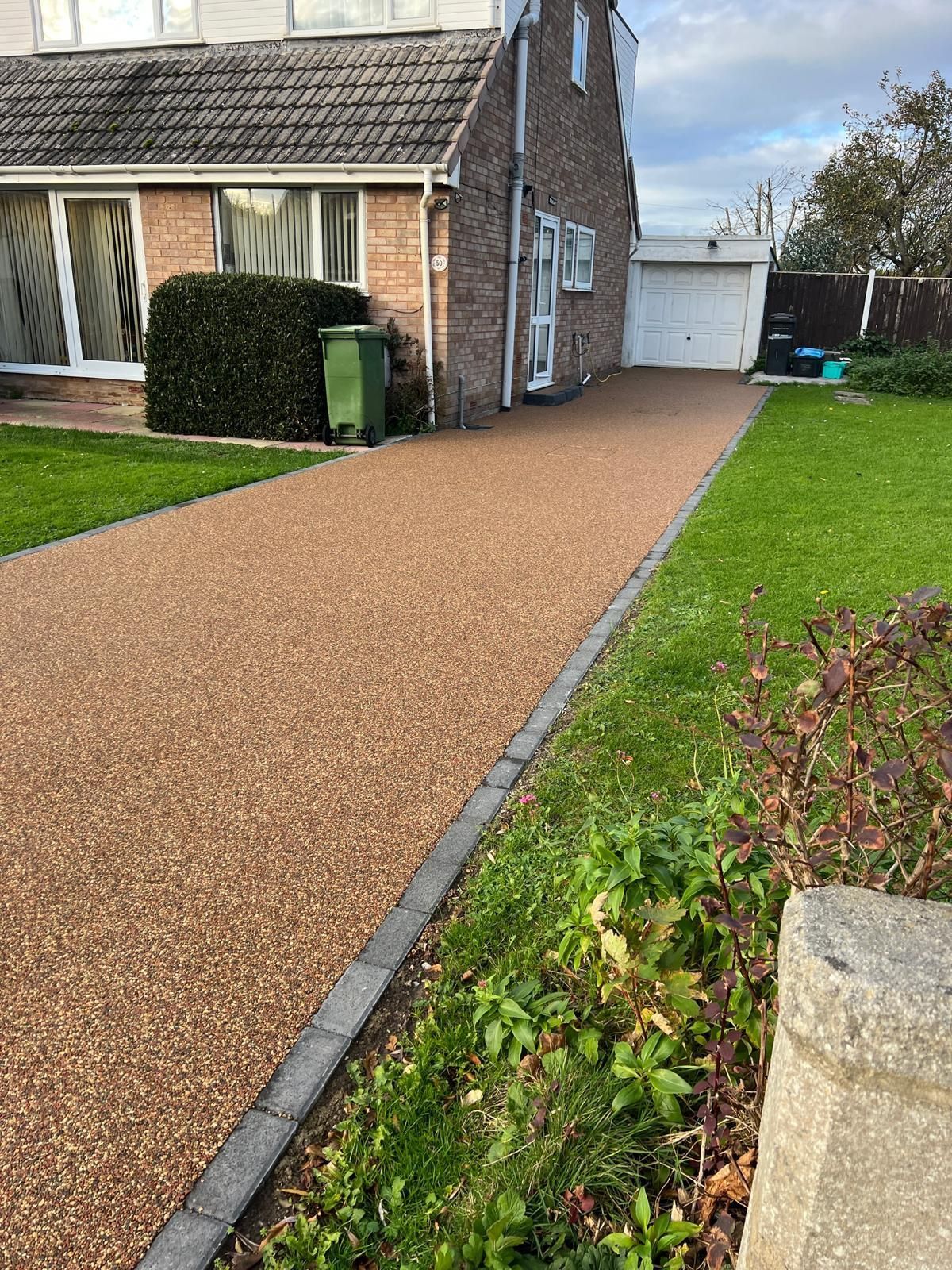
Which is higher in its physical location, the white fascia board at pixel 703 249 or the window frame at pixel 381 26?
the window frame at pixel 381 26

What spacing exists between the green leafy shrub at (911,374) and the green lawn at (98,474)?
512 inches

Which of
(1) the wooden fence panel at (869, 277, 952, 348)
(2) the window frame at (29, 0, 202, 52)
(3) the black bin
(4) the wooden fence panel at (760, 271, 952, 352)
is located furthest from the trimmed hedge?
(1) the wooden fence panel at (869, 277, 952, 348)

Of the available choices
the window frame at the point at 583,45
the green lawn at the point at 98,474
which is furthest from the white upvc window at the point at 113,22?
the green lawn at the point at 98,474

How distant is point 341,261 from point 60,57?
627 centimetres

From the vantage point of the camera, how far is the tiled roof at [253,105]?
1118cm

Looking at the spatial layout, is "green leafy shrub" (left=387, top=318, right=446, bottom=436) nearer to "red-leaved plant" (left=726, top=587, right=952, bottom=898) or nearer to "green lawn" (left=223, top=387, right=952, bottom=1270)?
"green lawn" (left=223, top=387, right=952, bottom=1270)

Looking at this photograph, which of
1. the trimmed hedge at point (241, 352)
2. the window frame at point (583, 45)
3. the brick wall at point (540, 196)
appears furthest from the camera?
the window frame at point (583, 45)

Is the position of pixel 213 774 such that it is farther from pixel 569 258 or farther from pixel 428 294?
pixel 569 258

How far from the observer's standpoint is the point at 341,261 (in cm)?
1187

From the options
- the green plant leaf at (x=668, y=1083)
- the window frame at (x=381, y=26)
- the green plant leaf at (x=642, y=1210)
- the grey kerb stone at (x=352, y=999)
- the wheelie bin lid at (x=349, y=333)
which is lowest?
the grey kerb stone at (x=352, y=999)

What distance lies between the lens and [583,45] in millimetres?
15742

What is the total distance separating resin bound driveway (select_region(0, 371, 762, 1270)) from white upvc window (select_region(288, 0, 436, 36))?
7704mm

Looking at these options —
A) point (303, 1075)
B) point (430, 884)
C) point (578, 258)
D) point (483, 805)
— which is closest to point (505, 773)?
point (483, 805)

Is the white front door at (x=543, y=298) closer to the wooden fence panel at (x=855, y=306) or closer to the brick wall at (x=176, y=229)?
the brick wall at (x=176, y=229)
